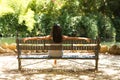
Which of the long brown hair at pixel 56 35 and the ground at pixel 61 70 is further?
the long brown hair at pixel 56 35

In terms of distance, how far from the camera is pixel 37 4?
1905cm

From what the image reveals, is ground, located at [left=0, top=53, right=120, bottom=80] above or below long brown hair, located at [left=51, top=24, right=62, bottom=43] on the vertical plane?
below

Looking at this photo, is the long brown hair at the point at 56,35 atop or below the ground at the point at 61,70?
atop

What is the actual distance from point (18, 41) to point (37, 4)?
11452mm

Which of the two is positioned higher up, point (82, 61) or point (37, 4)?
point (37, 4)

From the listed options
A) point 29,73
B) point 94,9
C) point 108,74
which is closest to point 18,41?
point 29,73

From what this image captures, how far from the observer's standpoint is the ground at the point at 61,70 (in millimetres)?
7164

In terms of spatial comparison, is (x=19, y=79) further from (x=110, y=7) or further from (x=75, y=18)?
(x=110, y=7)

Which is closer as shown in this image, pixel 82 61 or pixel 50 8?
pixel 82 61

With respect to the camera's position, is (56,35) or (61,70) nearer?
(56,35)

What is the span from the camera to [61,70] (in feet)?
26.2

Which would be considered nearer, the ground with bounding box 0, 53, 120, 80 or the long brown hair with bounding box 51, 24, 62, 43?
the ground with bounding box 0, 53, 120, 80

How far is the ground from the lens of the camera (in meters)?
7.16

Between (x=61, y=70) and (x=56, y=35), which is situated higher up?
(x=56, y=35)
